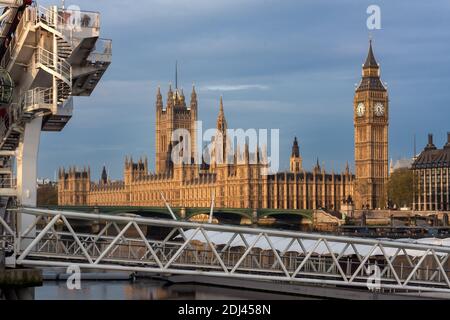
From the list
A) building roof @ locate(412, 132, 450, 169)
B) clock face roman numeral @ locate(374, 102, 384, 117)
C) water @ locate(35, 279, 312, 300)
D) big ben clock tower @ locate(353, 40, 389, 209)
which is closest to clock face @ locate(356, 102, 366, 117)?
big ben clock tower @ locate(353, 40, 389, 209)

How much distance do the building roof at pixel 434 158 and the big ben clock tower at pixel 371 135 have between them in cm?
773

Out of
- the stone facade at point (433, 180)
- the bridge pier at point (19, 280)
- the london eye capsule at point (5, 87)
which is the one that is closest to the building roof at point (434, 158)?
the stone facade at point (433, 180)

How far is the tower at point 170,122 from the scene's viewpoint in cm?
19300

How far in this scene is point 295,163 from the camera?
174000 millimetres

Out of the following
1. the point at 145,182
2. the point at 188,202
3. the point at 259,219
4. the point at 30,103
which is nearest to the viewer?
the point at 30,103

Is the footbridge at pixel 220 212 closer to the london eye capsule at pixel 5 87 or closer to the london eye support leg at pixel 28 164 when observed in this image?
the london eye capsule at pixel 5 87

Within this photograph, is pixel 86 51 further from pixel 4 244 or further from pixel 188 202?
pixel 188 202

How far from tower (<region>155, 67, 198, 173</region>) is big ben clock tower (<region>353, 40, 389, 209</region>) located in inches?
1592

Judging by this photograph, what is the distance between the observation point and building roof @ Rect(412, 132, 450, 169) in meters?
145

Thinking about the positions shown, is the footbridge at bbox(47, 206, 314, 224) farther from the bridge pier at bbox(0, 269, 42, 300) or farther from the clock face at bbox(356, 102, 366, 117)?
the bridge pier at bbox(0, 269, 42, 300)

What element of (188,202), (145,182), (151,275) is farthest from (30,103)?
(145,182)
